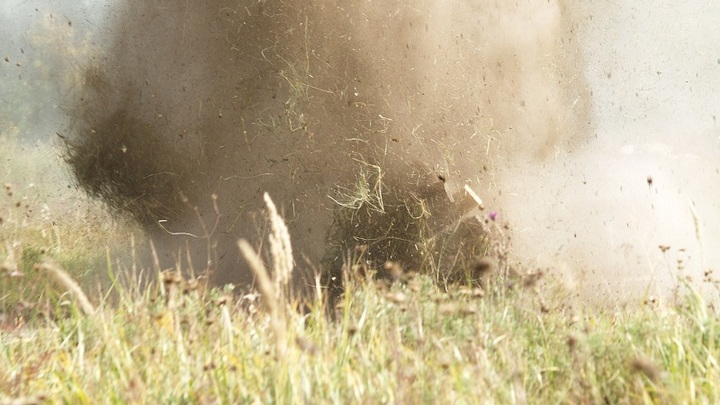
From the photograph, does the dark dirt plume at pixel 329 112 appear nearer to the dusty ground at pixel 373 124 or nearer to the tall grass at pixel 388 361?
the dusty ground at pixel 373 124

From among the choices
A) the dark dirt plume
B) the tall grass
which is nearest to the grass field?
the tall grass

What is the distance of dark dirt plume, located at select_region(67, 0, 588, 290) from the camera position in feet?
19.0

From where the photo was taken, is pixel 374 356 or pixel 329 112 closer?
pixel 374 356

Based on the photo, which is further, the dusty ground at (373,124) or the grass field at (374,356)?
the dusty ground at (373,124)

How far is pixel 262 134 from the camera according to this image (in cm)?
593

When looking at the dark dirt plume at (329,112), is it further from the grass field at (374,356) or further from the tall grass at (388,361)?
the tall grass at (388,361)

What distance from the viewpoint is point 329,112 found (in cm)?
580

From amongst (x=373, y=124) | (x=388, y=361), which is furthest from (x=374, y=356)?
(x=373, y=124)

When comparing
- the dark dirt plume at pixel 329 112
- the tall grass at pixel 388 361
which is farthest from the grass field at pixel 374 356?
the dark dirt plume at pixel 329 112

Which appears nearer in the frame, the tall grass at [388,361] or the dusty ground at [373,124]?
the tall grass at [388,361]

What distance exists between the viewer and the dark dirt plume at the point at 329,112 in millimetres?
5801

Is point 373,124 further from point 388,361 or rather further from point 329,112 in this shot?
point 388,361

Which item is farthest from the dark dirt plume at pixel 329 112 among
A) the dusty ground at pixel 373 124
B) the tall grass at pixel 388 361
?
the tall grass at pixel 388 361

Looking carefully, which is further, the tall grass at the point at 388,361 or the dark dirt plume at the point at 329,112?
the dark dirt plume at the point at 329,112
